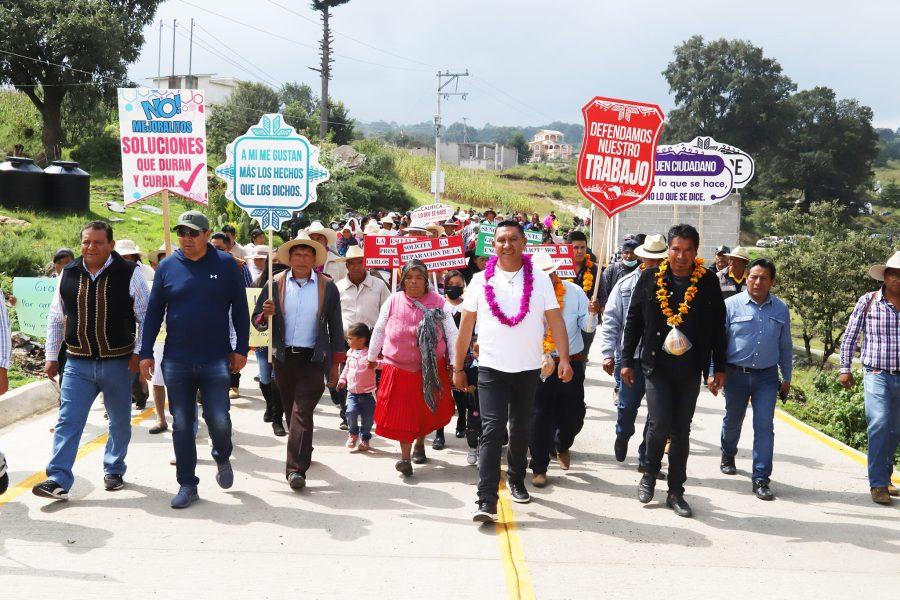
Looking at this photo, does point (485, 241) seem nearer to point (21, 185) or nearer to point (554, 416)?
point (554, 416)

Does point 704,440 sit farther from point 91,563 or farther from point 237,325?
point 91,563

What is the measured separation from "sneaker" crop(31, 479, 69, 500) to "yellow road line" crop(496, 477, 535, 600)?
310cm

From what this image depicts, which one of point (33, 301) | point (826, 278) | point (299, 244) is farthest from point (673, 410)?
point (826, 278)

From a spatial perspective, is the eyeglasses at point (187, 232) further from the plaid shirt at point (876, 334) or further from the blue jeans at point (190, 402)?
the plaid shirt at point (876, 334)

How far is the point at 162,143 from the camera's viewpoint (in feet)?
26.6

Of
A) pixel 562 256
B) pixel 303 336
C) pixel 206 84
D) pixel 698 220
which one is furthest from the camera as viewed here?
pixel 206 84

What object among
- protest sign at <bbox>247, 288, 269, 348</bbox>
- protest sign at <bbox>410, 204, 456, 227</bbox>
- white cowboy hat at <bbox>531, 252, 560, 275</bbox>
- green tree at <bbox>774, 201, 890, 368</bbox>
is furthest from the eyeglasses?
green tree at <bbox>774, 201, 890, 368</bbox>

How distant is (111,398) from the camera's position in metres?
6.31

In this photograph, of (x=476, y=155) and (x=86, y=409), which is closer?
(x=86, y=409)

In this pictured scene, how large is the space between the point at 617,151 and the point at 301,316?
151 inches

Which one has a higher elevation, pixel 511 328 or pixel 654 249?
pixel 654 249

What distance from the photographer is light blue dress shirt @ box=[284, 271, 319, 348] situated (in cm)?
684

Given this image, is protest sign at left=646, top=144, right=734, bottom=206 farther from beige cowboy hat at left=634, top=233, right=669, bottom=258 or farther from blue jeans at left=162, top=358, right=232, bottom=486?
blue jeans at left=162, top=358, right=232, bottom=486

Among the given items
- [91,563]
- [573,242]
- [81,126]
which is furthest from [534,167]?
[91,563]
